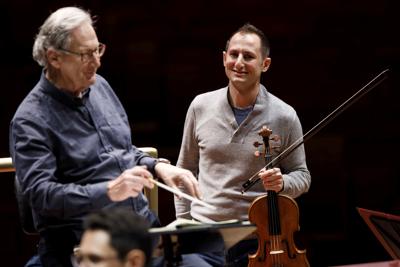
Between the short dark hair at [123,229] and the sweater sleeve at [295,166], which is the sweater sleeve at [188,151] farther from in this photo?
the short dark hair at [123,229]

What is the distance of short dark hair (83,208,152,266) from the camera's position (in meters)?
2.11

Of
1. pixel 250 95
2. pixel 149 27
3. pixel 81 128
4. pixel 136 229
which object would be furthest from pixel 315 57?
pixel 136 229

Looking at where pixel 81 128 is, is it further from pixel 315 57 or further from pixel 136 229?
pixel 315 57

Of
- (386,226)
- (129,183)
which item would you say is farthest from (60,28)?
(386,226)

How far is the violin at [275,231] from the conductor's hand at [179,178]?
0.54m

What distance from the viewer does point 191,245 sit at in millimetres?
2512

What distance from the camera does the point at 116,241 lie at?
2.11 m

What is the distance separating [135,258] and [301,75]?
2.68 meters

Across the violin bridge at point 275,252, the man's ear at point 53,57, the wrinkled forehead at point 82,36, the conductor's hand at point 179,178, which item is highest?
the wrinkled forehead at point 82,36

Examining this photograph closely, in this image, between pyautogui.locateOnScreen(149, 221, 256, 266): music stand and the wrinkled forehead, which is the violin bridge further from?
the wrinkled forehead

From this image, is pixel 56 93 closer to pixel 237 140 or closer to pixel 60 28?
pixel 60 28

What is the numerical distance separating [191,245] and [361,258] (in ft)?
7.85

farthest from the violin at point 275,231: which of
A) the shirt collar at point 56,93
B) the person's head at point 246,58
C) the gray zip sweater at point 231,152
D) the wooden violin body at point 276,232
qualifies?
the shirt collar at point 56,93

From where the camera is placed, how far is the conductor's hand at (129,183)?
2.58 metres
